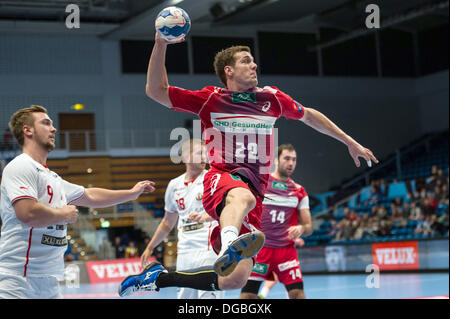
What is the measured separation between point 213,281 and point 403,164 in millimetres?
22984

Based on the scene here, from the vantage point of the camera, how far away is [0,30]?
24391 mm

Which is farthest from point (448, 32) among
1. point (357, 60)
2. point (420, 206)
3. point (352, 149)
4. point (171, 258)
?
point (352, 149)

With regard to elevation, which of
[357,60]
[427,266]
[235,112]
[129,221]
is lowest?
[427,266]

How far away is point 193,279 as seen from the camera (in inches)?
199

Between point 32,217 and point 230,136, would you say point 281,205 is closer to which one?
point 230,136

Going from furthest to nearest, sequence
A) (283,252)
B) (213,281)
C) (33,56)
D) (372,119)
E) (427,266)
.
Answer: (372,119), (33,56), (427,266), (283,252), (213,281)

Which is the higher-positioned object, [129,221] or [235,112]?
[235,112]

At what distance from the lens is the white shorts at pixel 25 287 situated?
177 inches

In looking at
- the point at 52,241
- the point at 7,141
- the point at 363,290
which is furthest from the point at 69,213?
the point at 7,141

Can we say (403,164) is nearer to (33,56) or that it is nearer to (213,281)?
(33,56)

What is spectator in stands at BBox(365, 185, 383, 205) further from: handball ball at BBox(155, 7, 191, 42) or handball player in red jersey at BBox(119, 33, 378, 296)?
handball ball at BBox(155, 7, 191, 42)

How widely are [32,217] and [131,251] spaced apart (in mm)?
15749

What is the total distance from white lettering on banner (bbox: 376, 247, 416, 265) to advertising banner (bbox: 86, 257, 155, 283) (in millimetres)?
7373

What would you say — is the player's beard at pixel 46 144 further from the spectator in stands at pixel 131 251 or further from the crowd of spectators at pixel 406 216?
the spectator in stands at pixel 131 251
